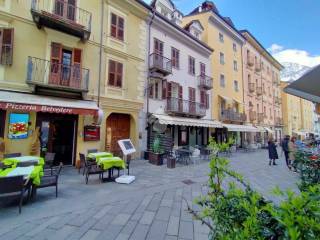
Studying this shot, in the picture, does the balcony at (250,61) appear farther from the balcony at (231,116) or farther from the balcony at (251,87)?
the balcony at (231,116)

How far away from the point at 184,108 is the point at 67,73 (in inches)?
386

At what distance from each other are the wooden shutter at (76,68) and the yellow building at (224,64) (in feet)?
48.6

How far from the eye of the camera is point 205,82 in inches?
804

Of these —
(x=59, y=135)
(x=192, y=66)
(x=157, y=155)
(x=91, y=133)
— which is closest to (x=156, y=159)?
(x=157, y=155)

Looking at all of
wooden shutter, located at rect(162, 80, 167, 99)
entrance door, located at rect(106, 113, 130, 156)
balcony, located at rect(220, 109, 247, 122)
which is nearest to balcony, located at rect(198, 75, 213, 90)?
balcony, located at rect(220, 109, 247, 122)

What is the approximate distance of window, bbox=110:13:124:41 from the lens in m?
13.3

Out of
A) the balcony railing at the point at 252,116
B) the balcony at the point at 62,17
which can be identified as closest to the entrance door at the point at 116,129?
the balcony at the point at 62,17

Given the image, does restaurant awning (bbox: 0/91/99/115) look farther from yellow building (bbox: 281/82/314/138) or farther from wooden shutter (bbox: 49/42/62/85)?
yellow building (bbox: 281/82/314/138)

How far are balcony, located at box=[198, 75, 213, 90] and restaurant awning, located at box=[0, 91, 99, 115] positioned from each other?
39.5ft

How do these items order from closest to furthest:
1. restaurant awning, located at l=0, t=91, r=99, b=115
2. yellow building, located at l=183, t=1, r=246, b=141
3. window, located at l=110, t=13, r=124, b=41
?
restaurant awning, located at l=0, t=91, r=99, b=115 < window, located at l=110, t=13, r=124, b=41 < yellow building, located at l=183, t=1, r=246, b=141

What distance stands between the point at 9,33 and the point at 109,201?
8975 mm

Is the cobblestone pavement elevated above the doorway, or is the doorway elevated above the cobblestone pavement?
the doorway

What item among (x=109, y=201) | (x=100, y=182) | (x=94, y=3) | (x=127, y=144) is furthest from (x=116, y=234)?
(x=94, y=3)

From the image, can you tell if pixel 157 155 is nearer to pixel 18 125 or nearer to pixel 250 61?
pixel 18 125
